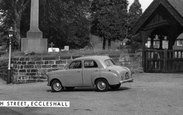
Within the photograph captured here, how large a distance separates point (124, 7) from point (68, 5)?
2496 centimetres

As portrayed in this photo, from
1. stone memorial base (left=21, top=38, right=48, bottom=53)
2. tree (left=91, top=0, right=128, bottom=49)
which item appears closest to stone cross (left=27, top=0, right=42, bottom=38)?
stone memorial base (left=21, top=38, right=48, bottom=53)

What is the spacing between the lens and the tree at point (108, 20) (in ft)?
189

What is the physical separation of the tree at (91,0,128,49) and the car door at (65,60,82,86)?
41.3 m

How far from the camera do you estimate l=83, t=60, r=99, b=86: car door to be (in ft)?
51.5

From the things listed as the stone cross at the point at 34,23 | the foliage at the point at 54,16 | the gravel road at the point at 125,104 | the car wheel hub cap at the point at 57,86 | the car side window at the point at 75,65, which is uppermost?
the foliage at the point at 54,16

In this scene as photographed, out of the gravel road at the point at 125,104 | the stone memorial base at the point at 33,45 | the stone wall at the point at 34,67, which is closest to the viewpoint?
the gravel road at the point at 125,104

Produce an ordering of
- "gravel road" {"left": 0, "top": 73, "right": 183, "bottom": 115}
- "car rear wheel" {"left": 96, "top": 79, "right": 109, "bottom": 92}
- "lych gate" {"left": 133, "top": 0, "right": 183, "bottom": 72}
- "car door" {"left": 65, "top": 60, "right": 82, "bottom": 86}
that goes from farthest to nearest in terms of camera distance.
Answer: "lych gate" {"left": 133, "top": 0, "right": 183, "bottom": 72}
"car door" {"left": 65, "top": 60, "right": 82, "bottom": 86}
"car rear wheel" {"left": 96, "top": 79, "right": 109, "bottom": 92}
"gravel road" {"left": 0, "top": 73, "right": 183, "bottom": 115}

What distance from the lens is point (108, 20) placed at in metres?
57.6

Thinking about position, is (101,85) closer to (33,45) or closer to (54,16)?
(33,45)

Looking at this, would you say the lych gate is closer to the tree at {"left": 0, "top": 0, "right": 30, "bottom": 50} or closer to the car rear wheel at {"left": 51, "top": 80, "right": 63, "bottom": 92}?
the car rear wheel at {"left": 51, "top": 80, "right": 63, "bottom": 92}

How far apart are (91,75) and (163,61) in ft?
25.4

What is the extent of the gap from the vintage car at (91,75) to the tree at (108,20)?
41009 millimetres

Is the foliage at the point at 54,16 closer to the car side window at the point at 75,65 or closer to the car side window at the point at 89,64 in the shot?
the car side window at the point at 75,65

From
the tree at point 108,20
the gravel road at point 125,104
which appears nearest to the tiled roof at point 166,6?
the gravel road at point 125,104
